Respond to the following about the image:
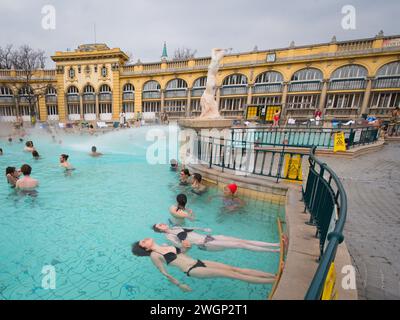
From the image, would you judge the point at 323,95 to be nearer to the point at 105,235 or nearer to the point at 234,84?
the point at 234,84

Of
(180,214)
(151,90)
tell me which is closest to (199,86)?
(151,90)

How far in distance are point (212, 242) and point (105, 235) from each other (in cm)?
247

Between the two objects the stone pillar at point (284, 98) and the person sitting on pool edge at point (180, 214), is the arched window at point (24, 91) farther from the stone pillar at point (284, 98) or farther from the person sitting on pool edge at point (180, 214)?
the person sitting on pool edge at point (180, 214)

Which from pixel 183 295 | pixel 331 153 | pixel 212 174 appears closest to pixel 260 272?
pixel 183 295

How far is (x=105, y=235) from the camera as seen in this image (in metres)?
4.77

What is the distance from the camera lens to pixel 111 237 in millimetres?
4695

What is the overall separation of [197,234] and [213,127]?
4.68 meters

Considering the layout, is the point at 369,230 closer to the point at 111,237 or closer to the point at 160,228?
the point at 160,228

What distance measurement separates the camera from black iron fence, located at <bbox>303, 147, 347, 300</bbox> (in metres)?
1.27

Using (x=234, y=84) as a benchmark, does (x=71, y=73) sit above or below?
above

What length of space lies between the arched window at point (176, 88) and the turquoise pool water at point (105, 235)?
88.6 feet

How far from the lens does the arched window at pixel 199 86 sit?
31719 millimetres

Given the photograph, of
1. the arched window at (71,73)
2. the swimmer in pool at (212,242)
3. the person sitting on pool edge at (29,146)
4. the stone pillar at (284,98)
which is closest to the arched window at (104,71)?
the arched window at (71,73)

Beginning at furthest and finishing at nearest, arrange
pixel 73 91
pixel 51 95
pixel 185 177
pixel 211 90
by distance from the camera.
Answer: pixel 51 95
pixel 73 91
pixel 211 90
pixel 185 177
